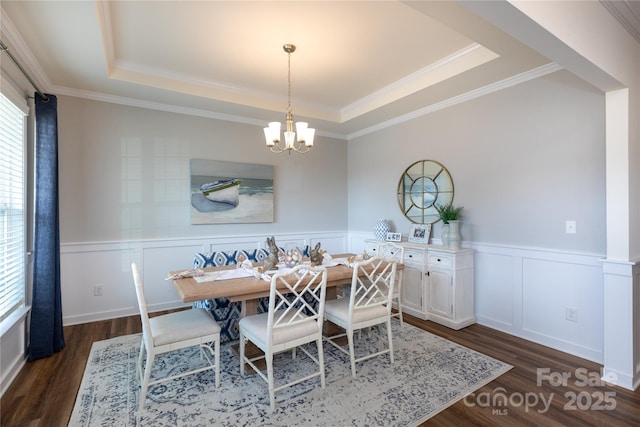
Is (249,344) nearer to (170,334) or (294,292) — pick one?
(170,334)

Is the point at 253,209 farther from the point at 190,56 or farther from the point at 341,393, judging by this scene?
the point at 341,393

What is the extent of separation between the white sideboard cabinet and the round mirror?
509 mm

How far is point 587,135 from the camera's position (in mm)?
2705

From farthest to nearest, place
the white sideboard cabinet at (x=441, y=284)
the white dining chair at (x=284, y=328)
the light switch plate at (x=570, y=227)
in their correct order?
the white sideboard cabinet at (x=441, y=284)
the light switch plate at (x=570, y=227)
the white dining chair at (x=284, y=328)

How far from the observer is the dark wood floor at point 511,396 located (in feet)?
6.44

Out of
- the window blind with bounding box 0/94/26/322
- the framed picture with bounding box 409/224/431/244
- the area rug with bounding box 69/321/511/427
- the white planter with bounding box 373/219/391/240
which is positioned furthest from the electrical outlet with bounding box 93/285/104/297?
the framed picture with bounding box 409/224/431/244

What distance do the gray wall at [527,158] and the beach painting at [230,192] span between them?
6.77ft

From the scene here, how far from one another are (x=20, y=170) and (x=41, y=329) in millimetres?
1363

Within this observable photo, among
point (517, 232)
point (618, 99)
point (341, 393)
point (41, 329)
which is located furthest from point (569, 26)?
point (41, 329)

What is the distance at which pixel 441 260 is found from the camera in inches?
136

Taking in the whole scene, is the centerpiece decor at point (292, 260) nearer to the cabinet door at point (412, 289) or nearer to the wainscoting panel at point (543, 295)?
the cabinet door at point (412, 289)

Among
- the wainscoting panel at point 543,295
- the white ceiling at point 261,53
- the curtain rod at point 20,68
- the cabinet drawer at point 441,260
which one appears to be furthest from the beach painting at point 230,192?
the wainscoting panel at point 543,295

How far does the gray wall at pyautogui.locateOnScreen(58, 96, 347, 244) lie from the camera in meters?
3.52

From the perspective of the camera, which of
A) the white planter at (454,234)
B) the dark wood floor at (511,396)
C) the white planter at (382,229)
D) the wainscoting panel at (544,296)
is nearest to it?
the dark wood floor at (511,396)
